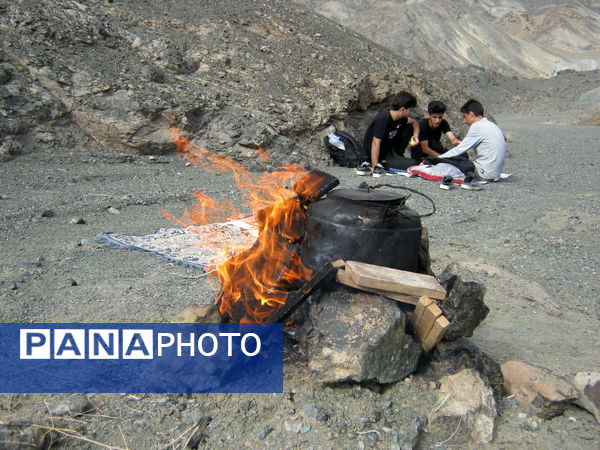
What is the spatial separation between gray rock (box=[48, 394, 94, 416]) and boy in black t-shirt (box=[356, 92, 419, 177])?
19.8 feet

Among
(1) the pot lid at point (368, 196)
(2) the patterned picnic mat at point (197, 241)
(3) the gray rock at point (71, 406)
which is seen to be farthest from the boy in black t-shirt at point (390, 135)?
(3) the gray rock at point (71, 406)

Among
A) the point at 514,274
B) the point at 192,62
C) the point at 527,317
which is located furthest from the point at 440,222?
the point at 192,62

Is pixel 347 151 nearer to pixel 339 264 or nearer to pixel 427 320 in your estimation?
pixel 339 264

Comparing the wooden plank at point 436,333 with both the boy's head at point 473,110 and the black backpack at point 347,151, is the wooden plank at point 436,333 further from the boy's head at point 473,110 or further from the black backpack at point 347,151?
the black backpack at point 347,151

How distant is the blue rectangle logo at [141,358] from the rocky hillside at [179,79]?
4488 millimetres

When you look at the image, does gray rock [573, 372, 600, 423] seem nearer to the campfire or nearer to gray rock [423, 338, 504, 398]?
gray rock [423, 338, 504, 398]

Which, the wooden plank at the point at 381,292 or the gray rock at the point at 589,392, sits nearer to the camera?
the gray rock at the point at 589,392

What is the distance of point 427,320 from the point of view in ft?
8.74

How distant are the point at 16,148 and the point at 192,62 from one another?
3379 mm

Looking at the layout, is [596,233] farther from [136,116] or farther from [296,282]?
[136,116]

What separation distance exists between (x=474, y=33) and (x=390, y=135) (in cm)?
3349

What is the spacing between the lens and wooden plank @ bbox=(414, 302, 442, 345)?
2621 millimetres

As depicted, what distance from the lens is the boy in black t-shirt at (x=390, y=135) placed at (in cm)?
773

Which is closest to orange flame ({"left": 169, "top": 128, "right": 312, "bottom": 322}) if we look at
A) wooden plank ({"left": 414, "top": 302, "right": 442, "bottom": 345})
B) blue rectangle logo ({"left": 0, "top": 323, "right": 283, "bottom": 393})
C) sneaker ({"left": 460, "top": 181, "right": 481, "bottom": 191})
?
blue rectangle logo ({"left": 0, "top": 323, "right": 283, "bottom": 393})
